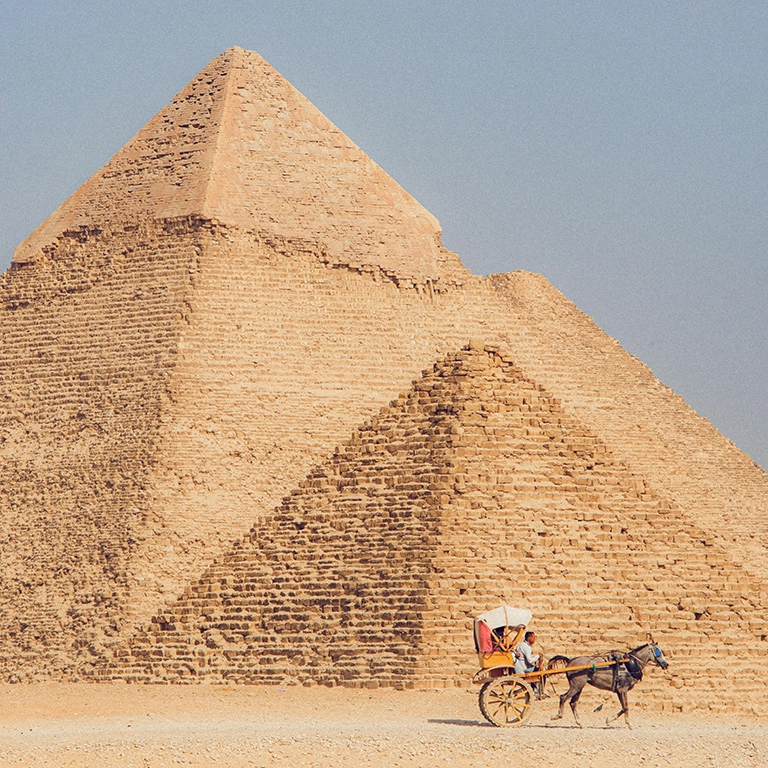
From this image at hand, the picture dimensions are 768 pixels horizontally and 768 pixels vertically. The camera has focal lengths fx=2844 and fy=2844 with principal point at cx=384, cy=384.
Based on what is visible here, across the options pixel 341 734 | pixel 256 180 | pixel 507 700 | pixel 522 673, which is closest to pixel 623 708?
pixel 522 673

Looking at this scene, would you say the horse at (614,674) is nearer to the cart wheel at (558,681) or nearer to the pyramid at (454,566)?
the cart wheel at (558,681)

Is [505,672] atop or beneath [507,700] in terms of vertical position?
atop

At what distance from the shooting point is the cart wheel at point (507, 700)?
104 ft

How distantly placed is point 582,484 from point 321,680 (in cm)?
437

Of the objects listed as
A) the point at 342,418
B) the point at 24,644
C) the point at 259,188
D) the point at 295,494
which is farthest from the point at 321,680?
the point at 259,188

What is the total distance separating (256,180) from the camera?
169 feet

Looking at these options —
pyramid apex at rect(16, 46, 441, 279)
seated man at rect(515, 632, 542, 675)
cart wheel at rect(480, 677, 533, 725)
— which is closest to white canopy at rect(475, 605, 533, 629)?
seated man at rect(515, 632, 542, 675)

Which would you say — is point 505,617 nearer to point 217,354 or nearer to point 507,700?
point 507,700

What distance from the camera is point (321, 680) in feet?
117

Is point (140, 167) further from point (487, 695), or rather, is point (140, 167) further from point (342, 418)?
point (487, 695)

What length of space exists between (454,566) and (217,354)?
1410cm

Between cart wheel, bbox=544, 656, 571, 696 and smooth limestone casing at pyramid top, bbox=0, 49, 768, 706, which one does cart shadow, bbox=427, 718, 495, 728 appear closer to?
cart wheel, bbox=544, 656, 571, 696

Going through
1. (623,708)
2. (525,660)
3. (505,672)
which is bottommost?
(623,708)

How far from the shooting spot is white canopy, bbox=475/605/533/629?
106 ft
